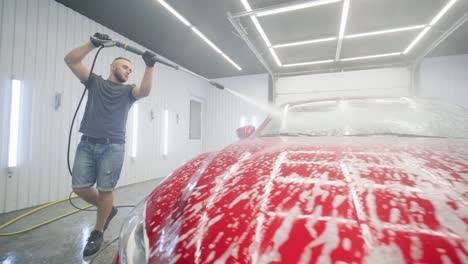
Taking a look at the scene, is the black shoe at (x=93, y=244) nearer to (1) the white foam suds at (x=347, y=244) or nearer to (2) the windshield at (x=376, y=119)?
(2) the windshield at (x=376, y=119)

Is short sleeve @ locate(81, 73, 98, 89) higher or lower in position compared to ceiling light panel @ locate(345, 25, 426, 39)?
lower

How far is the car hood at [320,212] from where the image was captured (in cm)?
35

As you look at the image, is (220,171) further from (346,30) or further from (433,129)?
(346,30)

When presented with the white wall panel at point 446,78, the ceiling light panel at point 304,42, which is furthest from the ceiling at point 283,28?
the white wall panel at point 446,78

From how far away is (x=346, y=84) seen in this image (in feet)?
20.4

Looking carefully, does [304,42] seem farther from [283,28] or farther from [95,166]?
[95,166]

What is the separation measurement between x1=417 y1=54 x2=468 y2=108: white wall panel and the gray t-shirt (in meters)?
6.87

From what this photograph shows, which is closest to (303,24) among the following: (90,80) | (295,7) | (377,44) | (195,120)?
(295,7)

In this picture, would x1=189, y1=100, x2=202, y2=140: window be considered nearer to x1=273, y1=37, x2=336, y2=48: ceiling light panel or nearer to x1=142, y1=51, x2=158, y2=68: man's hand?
x1=273, y1=37, x2=336, y2=48: ceiling light panel

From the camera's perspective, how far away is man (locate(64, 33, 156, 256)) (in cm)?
177

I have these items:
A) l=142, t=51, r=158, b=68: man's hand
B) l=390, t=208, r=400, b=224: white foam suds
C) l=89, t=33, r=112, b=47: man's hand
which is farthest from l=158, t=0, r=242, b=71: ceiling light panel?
l=390, t=208, r=400, b=224: white foam suds

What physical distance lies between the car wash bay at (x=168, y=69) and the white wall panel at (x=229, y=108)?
72 mm

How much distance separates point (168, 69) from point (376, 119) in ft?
19.4

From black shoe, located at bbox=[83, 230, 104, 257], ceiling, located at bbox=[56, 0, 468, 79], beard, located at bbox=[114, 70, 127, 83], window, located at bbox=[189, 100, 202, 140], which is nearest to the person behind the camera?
black shoe, located at bbox=[83, 230, 104, 257]
